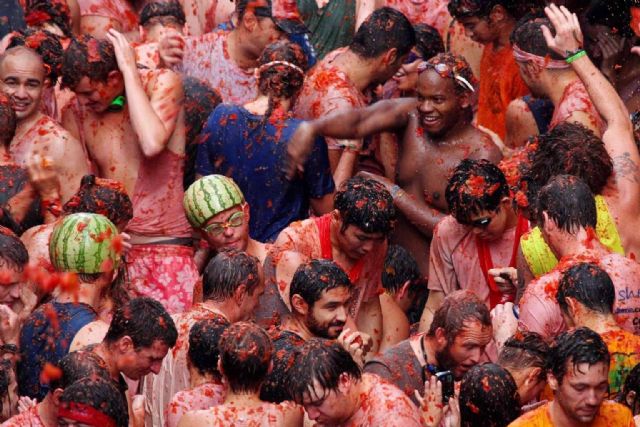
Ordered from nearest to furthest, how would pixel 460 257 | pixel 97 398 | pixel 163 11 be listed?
pixel 97 398
pixel 460 257
pixel 163 11

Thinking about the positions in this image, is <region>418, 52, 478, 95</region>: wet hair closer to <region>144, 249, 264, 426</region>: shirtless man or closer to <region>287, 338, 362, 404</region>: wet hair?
<region>144, 249, 264, 426</region>: shirtless man

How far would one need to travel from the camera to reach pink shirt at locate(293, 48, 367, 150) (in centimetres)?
1314

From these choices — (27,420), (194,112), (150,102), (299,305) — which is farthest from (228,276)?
(194,112)

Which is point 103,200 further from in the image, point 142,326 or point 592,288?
point 592,288

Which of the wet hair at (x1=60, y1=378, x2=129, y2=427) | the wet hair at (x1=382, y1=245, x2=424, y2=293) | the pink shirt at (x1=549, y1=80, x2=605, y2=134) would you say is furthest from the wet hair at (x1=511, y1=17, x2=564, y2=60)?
the wet hair at (x1=60, y1=378, x2=129, y2=427)

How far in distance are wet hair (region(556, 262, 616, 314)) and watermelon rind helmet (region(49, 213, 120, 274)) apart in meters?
2.96

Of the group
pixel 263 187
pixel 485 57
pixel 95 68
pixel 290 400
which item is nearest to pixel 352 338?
pixel 290 400

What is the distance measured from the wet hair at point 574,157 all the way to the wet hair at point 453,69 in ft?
4.81

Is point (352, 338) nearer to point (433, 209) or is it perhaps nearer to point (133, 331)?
point (133, 331)

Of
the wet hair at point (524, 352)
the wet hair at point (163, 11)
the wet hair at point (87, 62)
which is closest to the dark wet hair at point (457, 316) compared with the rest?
the wet hair at point (524, 352)

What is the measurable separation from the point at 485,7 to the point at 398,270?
237cm

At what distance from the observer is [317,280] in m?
11.0

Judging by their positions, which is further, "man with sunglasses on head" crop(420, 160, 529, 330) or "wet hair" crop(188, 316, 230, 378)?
"man with sunglasses on head" crop(420, 160, 529, 330)

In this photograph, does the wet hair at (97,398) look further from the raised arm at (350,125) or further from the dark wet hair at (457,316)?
the raised arm at (350,125)
